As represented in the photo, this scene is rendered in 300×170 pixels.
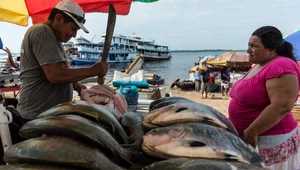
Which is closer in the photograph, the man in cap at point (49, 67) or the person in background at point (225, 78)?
the man in cap at point (49, 67)

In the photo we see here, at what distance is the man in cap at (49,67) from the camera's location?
2.30 metres

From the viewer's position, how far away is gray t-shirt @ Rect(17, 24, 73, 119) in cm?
238

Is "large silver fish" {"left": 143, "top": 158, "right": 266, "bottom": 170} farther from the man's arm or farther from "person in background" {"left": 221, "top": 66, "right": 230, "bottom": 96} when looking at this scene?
"person in background" {"left": 221, "top": 66, "right": 230, "bottom": 96}

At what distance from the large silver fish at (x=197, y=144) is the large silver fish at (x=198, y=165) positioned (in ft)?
0.14

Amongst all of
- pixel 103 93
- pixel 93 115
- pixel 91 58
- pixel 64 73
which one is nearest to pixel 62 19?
pixel 64 73

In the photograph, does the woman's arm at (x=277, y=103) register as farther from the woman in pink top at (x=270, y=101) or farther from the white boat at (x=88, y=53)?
the white boat at (x=88, y=53)

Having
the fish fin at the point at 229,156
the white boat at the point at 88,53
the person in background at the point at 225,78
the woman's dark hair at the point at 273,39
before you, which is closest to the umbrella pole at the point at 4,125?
the fish fin at the point at 229,156

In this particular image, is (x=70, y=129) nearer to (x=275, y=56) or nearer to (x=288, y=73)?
(x=288, y=73)

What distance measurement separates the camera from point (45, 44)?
93.4 inches

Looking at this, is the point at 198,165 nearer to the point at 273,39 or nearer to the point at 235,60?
the point at 273,39

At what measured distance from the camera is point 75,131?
3.80 feet

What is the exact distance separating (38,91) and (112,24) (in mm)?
971

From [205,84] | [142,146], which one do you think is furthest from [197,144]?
[205,84]

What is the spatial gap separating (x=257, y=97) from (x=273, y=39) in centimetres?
60
